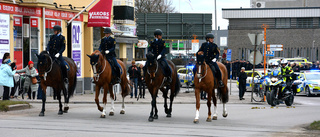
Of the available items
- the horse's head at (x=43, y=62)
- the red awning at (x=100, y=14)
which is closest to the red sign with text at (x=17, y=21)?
the red awning at (x=100, y=14)

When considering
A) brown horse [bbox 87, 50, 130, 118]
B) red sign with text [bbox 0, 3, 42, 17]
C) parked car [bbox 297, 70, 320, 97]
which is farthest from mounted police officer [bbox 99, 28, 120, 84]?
parked car [bbox 297, 70, 320, 97]

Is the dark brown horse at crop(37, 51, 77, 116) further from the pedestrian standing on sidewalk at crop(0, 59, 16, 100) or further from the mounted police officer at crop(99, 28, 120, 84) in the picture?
the pedestrian standing on sidewalk at crop(0, 59, 16, 100)

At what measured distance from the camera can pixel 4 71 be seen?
22281 mm

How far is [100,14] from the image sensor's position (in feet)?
98.6

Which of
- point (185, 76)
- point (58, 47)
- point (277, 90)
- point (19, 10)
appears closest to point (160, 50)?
point (58, 47)

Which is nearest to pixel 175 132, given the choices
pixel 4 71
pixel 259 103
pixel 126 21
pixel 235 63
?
pixel 4 71

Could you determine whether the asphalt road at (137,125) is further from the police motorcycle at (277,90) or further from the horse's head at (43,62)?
the police motorcycle at (277,90)

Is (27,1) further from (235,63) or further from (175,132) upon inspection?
(235,63)

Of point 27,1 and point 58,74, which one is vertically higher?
point 27,1

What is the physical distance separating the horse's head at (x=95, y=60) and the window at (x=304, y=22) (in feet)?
204

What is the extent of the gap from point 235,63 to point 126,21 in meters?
20.8

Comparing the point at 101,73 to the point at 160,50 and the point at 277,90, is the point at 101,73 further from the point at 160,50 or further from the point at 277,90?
the point at 277,90

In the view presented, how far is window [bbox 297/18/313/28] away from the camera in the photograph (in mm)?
75631

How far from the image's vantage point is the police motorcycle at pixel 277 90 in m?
24.3
